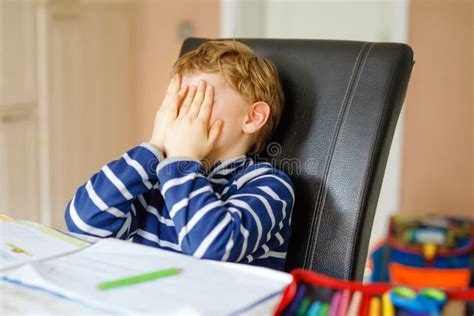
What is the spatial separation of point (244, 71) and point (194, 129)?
0.55 feet

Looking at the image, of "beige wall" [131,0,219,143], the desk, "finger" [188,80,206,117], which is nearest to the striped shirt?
"finger" [188,80,206,117]

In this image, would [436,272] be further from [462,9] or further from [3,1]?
[3,1]

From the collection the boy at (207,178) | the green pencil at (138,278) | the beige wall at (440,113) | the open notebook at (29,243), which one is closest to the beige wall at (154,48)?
the beige wall at (440,113)

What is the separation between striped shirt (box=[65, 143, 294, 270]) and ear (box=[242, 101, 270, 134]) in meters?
0.06

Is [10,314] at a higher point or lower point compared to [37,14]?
lower

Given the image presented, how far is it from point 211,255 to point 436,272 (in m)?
1.88

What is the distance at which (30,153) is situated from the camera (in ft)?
9.14

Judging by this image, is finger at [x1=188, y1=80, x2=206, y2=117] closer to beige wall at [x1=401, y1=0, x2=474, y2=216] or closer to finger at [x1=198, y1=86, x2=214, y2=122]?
finger at [x1=198, y1=86, x2=214, y2=122]

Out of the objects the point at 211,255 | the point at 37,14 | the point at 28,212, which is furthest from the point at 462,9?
the point at 211,255

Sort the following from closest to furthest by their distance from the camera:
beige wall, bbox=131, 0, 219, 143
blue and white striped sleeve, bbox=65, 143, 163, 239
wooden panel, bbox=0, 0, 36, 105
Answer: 1. blue and white striped sleeve, bbox=65, 143, 163, 239
2. wooden panel, bbox=0, 0, 36, 105
3. beige wall, bbox=131, 0, 219, 143

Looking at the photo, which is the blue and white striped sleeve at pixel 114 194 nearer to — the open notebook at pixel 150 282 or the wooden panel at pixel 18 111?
the open notebook at pixel 150 282

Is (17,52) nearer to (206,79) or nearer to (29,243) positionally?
(206,79)

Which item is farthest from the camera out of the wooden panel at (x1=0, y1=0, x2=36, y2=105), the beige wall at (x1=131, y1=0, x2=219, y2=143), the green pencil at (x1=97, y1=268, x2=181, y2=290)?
the beige wall at (x1=131, y1=0, x2=219, y2=143)

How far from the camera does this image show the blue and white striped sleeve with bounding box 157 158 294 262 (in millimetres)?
1139
